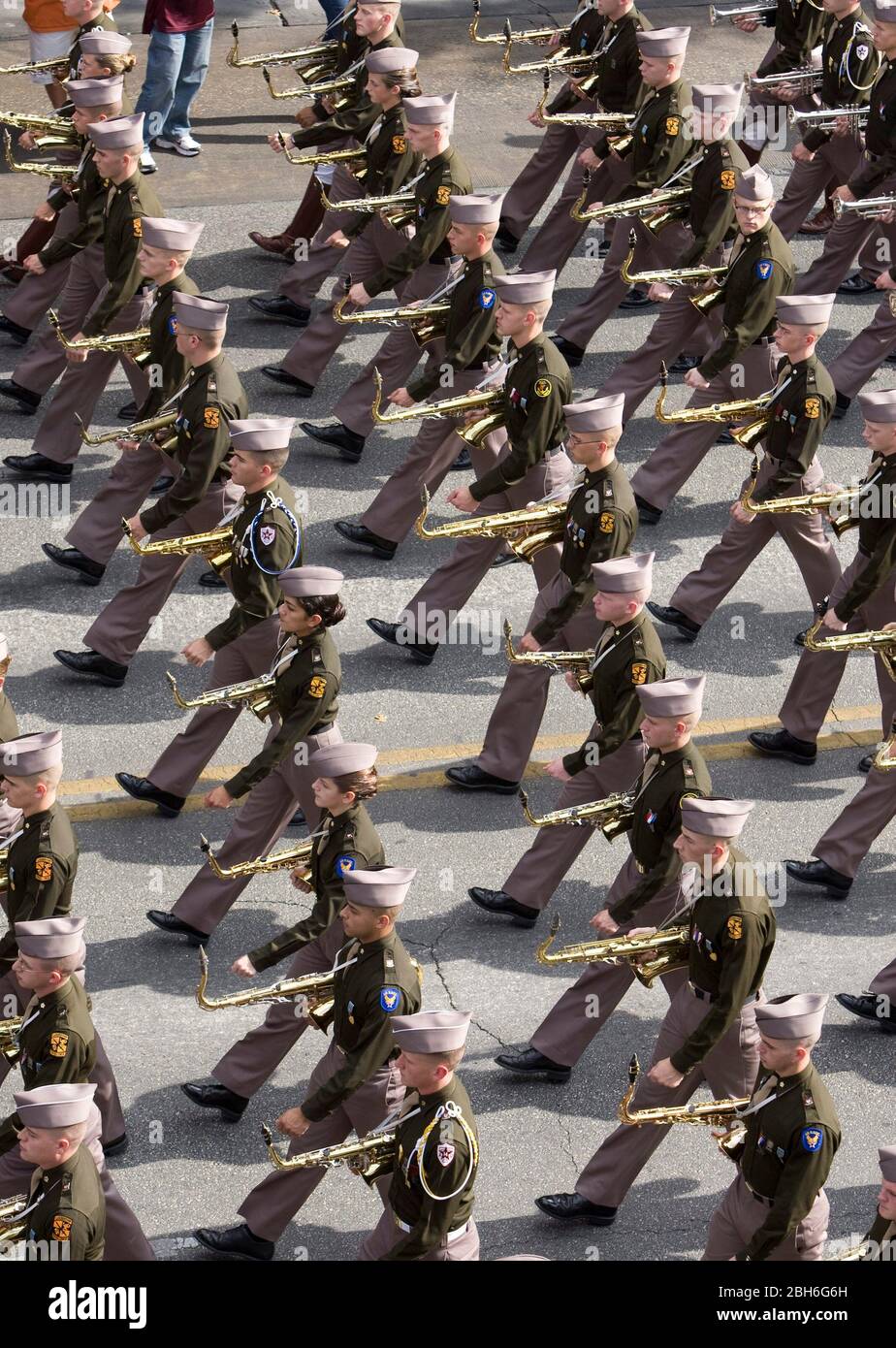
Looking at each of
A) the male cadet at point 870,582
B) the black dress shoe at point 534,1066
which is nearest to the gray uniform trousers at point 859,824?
the male cadet at point 870,582

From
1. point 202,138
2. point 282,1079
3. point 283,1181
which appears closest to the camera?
point 283,1181

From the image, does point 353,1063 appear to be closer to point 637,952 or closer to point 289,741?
point 637,952

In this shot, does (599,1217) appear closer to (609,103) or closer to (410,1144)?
(410,1144)

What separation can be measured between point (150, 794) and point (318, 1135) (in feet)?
9.01

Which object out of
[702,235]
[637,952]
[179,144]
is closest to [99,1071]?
[637,952]

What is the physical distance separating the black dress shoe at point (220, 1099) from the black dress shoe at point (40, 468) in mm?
4811

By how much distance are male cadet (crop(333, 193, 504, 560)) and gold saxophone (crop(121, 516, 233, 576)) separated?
159 centimetres

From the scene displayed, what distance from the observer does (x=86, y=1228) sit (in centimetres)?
877

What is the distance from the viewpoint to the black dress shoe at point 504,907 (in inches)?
452

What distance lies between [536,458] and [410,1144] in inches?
176

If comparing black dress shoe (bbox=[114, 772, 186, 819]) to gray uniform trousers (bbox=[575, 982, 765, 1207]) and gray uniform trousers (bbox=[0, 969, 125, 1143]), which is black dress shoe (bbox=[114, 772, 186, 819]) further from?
gray uniform trousers (bbox=[575, 982, 765, 1207])

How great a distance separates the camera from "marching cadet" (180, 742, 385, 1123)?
10.1 m

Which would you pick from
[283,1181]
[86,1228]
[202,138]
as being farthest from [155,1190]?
[202,138]

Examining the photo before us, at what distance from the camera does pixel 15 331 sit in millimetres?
15336
